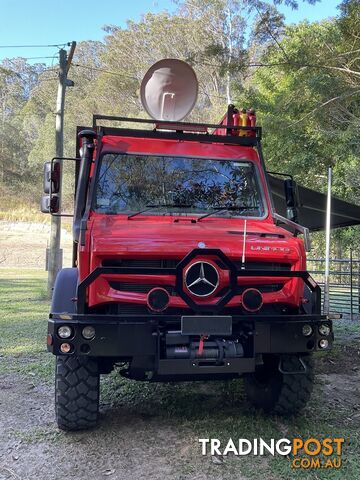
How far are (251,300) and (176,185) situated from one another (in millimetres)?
1469

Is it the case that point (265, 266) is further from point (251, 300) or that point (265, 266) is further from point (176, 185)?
point (176, 185)

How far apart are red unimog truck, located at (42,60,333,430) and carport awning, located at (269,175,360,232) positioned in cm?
184

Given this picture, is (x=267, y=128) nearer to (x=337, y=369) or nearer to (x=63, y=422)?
(x=337, y=369)

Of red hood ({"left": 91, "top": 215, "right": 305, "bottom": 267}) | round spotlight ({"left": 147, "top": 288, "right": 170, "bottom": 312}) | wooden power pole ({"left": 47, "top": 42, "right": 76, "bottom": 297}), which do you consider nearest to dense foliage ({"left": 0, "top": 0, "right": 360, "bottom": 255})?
wooden power pole ({"left": 47, "top": 42, "right": 76, "bottom": 297})

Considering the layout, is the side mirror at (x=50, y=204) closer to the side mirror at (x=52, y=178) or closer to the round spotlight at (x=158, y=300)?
the side mirror at (x=52, y=178)

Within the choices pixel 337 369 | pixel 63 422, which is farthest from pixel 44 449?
pixel 337 369

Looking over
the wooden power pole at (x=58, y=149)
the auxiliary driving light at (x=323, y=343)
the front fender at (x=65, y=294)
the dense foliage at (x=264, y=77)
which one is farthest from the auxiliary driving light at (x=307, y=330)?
the wooden power pole at (x=58, y=149)

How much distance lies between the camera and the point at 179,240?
3.70 metres

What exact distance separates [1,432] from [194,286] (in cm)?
203

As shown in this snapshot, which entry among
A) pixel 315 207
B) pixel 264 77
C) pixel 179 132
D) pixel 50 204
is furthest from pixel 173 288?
pixel 264 77

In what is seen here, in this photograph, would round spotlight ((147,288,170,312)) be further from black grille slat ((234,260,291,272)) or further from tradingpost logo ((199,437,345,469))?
tradingpost logo ((199,437,345,469))

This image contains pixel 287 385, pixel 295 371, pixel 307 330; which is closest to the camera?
pixel 307 330

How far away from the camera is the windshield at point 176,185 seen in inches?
174

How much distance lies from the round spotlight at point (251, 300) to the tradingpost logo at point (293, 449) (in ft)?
3.41
